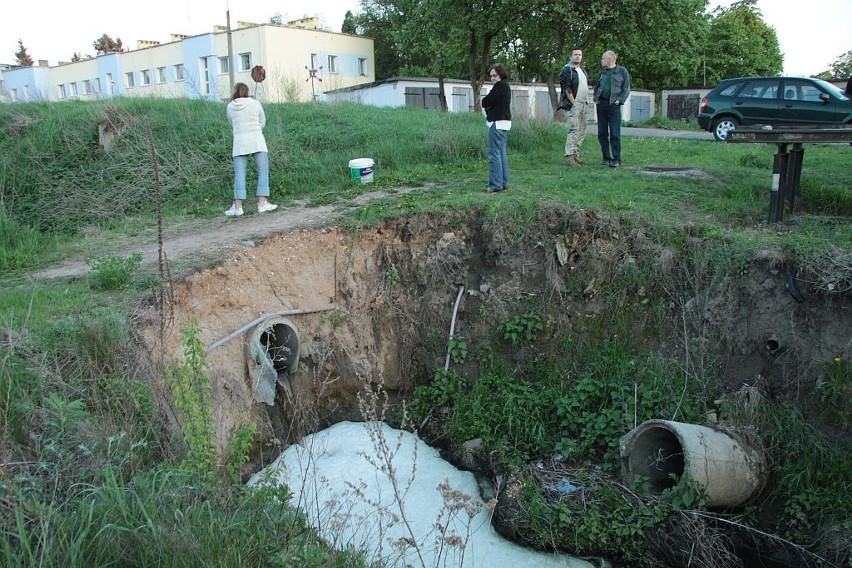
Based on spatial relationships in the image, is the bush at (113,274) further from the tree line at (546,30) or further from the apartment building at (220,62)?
the apartment building at (220,62)

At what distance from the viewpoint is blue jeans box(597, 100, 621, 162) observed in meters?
10.4

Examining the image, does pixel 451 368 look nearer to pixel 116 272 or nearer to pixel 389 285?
pixel 389 285

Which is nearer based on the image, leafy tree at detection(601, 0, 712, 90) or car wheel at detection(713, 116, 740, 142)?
car wheel at detection(713, 116, 740, 142)

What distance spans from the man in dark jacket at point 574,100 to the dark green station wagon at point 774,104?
5488 mm

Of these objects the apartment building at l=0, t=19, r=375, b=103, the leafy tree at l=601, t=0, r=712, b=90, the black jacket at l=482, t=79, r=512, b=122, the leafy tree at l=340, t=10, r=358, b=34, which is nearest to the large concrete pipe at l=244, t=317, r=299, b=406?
the black jacket at l=482, t=79, r=512, b=122

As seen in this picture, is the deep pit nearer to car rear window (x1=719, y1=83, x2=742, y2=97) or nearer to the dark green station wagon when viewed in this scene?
the dark green station wagon

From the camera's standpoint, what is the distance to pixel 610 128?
10531 mm

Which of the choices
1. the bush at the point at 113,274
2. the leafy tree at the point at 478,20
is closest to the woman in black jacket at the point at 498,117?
the bush at the point at 113,274

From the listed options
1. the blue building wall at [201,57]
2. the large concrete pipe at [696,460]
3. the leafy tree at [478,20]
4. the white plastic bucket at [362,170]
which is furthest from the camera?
the blue building wall at [201,57]

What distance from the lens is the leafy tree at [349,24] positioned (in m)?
48.0

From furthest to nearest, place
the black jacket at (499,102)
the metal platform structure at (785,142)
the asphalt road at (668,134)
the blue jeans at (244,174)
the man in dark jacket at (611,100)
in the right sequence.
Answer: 1. the asphalt road at (668,134)
2. the man in dark jacket at (611,100)
3. the blue jeans at (244,174)
4. the black jacket at (499,102)
5. the metal platform structure at (785,142)

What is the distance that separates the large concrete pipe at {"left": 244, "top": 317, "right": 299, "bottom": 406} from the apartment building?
2656 cm

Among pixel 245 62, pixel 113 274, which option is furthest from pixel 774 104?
pixel 245 62

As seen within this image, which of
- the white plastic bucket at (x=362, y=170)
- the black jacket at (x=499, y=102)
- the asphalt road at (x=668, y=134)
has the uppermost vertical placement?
the black jacket at (x=499, y=102)
